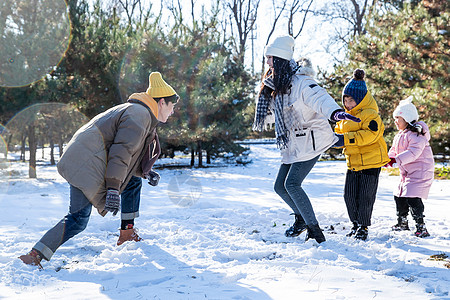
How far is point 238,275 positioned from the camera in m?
2.63

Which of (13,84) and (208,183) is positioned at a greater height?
(13,84)

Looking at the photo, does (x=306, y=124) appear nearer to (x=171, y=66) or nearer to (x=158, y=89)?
(x=158, y=89)

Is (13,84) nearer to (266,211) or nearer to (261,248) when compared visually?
(266,211)

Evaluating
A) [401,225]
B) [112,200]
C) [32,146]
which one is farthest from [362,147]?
[32,146]

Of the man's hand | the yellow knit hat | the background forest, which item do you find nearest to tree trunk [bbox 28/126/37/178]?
the background forest

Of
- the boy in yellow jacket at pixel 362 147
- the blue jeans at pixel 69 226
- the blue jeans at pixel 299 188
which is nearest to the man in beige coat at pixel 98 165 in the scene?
the blue jeans at pixel 69 226

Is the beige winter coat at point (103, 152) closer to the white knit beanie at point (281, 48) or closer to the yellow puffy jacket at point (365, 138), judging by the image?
the white knit beanie at point (281, 48)

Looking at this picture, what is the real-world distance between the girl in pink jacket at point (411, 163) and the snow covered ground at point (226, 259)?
31 cm

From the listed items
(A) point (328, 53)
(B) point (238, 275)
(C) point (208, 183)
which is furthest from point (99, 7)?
(A) point (328, 53)

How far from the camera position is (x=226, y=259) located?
3150 mm

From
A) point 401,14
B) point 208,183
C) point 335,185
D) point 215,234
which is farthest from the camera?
point 401,14

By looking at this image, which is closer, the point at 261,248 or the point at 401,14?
the point at 261,248

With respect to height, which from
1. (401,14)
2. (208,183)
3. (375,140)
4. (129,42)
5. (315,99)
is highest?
(401,14)

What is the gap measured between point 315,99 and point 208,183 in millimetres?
6316
